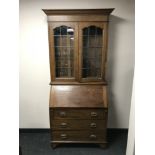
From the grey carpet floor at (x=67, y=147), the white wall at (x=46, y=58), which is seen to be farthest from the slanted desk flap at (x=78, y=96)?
the grey carpet floor at (x=67, y=147)

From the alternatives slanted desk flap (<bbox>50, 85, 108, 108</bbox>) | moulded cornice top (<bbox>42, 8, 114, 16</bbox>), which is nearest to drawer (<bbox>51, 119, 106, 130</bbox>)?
slanted desk flap (<bbox>50, 85, 108, 108</bbox>)

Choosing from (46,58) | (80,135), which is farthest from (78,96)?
(46,58)

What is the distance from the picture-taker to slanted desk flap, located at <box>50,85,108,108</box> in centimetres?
244

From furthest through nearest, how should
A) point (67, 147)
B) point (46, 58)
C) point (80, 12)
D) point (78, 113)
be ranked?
point (46, 58)
point (67, 147)
point (78, 113)
point (80, 12)

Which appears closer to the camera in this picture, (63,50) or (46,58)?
(63,50)

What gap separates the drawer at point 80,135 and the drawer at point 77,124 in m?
0.07

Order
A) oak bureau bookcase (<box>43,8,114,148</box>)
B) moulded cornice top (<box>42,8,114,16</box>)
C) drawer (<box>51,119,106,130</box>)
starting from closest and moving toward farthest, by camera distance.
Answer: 1. moulded cornice top (<box>42,8,114,16</box>)
2. oak bureau bookcase (<box>43,8,114,148</box>)
3. drawer (<box>51,119,106,130</box>)

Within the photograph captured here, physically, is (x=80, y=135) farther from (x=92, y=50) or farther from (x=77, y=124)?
(x=92, y=50)

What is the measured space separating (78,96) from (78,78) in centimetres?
26

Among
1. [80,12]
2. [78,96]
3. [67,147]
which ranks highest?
[80,12]

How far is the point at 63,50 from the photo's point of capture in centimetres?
251

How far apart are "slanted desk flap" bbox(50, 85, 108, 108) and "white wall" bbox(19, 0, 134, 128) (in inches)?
15.0

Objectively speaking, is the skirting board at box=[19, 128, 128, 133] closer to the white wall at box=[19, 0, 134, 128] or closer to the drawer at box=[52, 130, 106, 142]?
the white wall at box=[19, 0, 134, 128]
